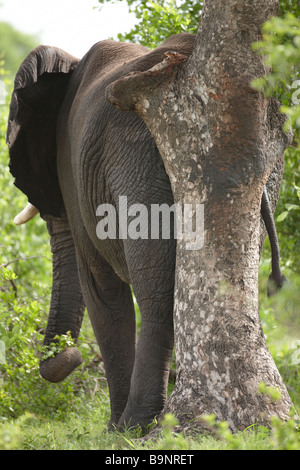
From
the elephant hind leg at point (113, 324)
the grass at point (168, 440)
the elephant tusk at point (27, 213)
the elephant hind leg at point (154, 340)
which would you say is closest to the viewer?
the grass at point (168, 440)

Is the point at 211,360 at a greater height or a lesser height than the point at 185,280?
lesser

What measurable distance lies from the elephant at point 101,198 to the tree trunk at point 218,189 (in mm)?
177

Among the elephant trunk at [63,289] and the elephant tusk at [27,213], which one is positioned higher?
the elephant tusk at [27,213]

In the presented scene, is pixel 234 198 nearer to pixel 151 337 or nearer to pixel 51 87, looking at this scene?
pixel 151 337

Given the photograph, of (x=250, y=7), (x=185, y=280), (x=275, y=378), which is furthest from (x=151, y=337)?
(x=250, y=7)

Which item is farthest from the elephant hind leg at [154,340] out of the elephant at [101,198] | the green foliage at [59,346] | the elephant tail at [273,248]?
the green foliage at [59,346]

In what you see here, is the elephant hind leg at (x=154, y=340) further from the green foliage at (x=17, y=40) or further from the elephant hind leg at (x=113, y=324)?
the green foliage at (x=17, y=40)

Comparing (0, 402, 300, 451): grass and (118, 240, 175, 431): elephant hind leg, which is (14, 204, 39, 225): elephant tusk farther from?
(118, 240, 175, 431): elephant hind leg

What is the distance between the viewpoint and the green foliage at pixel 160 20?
4281 millimetres

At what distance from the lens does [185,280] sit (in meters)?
2.51

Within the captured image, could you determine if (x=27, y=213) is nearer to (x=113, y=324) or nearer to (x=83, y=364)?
(x=83, y=364)

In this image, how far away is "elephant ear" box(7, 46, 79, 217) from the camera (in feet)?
11.9

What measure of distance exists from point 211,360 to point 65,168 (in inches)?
62.8

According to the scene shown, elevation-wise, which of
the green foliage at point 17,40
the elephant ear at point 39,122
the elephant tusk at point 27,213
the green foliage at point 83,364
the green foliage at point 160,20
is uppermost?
the green foliage at point 17,40
